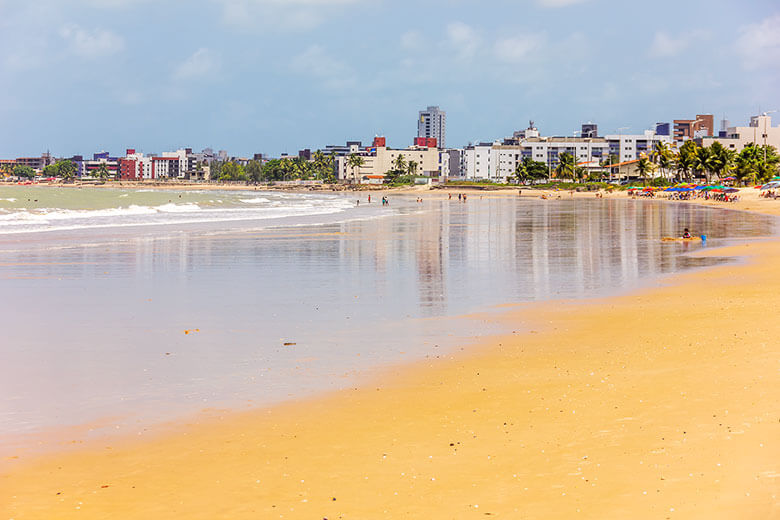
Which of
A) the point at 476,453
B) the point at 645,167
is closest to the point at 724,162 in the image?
the point at 645,167

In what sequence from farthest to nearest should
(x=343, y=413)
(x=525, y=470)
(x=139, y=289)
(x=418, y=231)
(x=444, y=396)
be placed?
(x=418, y=231) → (x=139, y=289) → (x=444, y=396) → (x=343, y=413) → (x=525, y=470)

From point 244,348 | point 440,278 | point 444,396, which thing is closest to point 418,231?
point 440,278

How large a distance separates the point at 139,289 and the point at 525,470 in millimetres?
13799

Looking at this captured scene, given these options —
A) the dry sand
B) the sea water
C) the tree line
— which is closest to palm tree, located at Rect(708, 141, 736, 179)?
the tree line

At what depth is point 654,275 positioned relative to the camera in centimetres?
2006

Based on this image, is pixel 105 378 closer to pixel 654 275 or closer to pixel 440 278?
pixel 440 278

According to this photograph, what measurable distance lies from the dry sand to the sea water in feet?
3.54

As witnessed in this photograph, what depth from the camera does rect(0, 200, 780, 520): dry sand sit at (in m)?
5.55

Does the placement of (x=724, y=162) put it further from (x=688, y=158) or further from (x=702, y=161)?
(x=688, y=158)

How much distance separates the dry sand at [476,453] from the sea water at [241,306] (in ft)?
3.54

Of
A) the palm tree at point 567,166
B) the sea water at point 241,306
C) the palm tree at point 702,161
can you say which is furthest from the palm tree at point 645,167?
the sea water at point 241,306

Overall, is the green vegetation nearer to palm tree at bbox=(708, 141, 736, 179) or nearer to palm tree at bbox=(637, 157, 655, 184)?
palm tree at bbox=(637, 157, 655, 184)

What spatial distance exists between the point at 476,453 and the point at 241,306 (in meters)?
9.61

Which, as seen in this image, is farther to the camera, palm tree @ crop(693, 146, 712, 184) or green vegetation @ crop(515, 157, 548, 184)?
green vegetation @ crop(515, 157, 548, 184)
